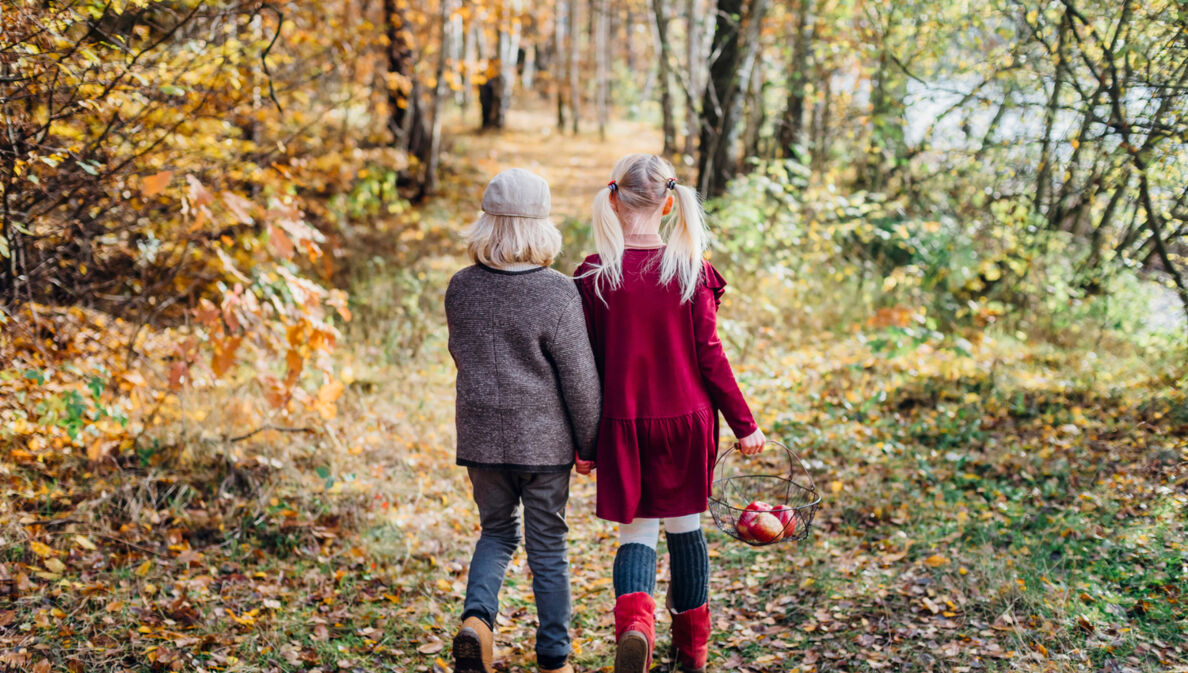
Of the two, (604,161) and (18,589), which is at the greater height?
(604,161)

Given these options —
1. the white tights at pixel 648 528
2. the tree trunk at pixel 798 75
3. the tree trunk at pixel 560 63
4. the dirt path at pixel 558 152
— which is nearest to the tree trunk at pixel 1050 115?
the tree trunk at pixel 798 75

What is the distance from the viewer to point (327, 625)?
3.55 meters

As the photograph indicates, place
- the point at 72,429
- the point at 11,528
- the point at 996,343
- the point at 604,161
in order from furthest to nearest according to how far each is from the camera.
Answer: the point at 604,161, the point at 996,343, the point at 72,429, the point at 11,528

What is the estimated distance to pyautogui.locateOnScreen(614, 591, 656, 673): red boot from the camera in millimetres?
2748

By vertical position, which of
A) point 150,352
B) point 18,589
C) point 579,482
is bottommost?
point 579,482

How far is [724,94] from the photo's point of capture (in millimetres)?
8875

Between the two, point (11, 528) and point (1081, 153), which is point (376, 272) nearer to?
point (11, 528)

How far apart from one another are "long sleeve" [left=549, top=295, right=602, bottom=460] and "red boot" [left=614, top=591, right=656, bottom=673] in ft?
1.92

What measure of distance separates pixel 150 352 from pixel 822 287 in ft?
20.9

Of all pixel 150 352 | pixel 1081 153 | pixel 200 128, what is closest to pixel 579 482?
pixel 150 352

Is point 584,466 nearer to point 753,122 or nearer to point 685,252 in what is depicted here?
point 685,252

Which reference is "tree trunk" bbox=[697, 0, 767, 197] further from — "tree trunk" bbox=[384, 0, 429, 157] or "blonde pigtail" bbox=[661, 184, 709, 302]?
"blonde pigtail" bbox=[661, 184, 709, 302]

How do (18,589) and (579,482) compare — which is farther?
(579,482)

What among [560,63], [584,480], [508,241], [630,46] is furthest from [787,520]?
[630,46]
